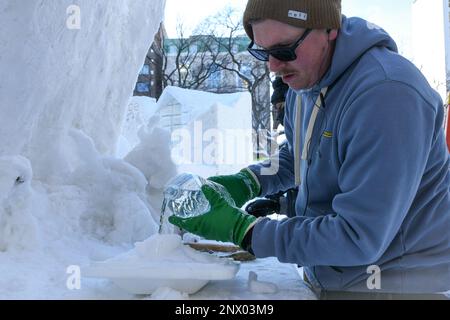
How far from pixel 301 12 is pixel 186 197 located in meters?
0.68

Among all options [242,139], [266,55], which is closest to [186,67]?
[242,139]

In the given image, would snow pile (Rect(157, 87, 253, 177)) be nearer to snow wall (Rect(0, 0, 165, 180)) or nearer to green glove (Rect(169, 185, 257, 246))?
snow wall (Rect(0, 0, 165, 180))

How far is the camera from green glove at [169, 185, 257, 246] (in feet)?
4.41

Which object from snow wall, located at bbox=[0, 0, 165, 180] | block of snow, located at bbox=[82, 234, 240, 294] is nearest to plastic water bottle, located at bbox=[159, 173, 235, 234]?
block of snow, located at bbox=[82, 234, 240, 294]

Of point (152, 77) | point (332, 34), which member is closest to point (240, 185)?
point (332, 34)

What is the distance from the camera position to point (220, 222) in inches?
53.9

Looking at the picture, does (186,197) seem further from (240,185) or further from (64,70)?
(64,70)

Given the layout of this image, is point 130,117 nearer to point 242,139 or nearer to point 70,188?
point 242,139

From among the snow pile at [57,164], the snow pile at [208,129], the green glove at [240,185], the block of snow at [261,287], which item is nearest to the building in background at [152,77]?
the snow pile at [208,129]

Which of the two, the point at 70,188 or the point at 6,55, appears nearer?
the point at 6,55

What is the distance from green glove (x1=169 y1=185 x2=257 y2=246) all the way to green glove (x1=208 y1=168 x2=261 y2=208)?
381mm
